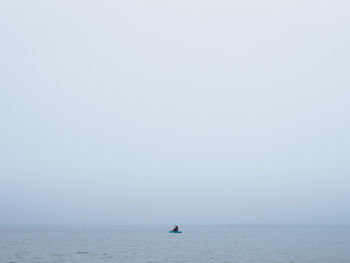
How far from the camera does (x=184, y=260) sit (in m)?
67.6

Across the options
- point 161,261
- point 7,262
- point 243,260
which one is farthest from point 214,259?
point 7,262

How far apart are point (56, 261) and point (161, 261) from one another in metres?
17.9

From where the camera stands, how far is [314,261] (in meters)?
67.2

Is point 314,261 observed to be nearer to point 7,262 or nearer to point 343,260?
point 343,260

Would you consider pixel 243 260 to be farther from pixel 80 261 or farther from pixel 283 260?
pixel 80 261

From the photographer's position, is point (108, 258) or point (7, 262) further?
point (108, 258)

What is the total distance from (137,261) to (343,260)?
3710 centimetres

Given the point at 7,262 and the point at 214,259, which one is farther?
the point at 214,259

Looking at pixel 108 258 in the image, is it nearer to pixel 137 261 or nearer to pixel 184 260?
pixel 137 261

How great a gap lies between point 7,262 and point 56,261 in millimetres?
7744

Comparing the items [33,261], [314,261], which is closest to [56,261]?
[33,261]

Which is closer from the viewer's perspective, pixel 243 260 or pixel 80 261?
pixel 80 261

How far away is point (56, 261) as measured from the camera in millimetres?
64562

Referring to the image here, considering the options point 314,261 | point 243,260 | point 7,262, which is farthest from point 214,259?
point 7,262
